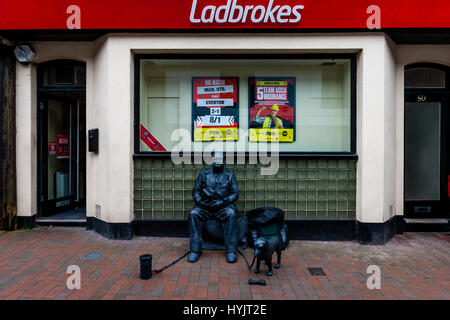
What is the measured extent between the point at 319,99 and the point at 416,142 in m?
2.18

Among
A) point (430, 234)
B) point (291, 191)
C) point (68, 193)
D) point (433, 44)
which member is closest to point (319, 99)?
point (291, 191)

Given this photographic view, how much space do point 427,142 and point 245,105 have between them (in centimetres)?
371

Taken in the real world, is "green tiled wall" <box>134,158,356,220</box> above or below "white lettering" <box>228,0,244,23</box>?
below

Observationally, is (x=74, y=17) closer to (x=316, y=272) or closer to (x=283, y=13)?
(x=283, y=13)

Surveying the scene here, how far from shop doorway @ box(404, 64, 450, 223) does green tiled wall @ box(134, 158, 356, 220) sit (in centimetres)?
171

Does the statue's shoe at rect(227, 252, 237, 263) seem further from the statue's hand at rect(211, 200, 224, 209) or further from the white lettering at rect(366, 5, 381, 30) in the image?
the white lettering at rect(366, 5, 381, 30)

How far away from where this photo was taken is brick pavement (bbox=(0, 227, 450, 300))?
367 cm

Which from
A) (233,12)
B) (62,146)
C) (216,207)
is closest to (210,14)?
(233,12)

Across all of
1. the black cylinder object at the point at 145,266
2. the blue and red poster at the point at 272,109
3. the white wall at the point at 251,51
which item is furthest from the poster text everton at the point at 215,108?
the black cylinder object at the point at 145,266

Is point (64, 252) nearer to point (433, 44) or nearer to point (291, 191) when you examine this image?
point (291, 191)

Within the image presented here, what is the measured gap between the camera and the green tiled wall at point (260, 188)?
19.1ft

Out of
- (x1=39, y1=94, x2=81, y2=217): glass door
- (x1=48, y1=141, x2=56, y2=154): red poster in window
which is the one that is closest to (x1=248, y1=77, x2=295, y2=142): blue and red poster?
(x1=39, y1=94, x2=81, y2=217): glass door

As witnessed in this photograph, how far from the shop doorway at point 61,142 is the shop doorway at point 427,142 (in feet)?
21.4

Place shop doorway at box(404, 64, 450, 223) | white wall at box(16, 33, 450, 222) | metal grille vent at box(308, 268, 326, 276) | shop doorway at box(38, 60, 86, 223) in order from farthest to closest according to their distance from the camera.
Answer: shop doorway at box(38, 60, 86, 223), shop doorway at box(404, 64, 450, 223), white wall at box(16, 33, 450, 222), metal grille vent at box(308, 268, 326, 276)
